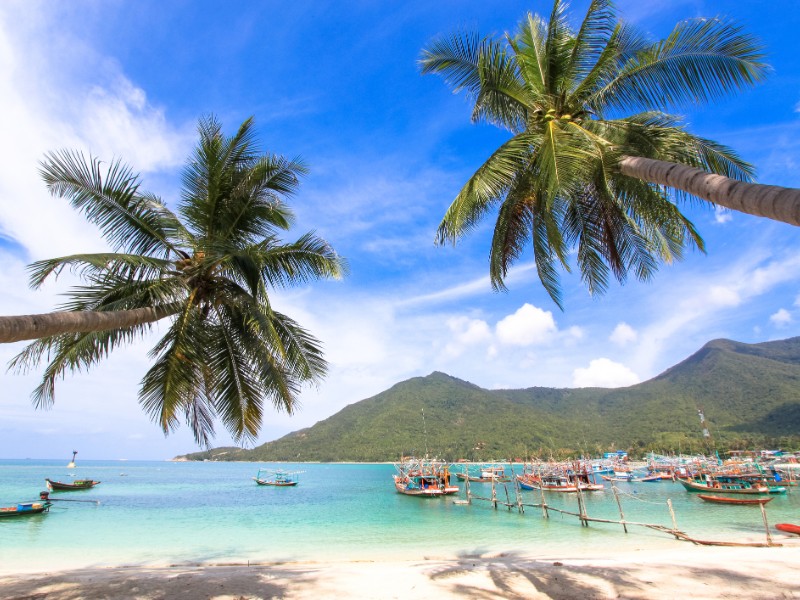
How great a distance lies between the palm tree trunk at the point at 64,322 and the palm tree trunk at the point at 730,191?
6.61 metres

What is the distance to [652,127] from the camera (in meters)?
6.84

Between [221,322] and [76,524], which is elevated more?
[221,322]

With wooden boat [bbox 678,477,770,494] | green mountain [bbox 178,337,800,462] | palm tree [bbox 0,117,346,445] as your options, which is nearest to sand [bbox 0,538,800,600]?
palm tree [bbox 0,117,346,445]

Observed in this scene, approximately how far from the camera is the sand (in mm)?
7137

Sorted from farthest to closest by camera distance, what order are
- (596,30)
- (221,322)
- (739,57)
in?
(221,322) → (596,30) → (739,57)

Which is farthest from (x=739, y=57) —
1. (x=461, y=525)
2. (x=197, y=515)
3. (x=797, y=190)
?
(x=197, y=515)

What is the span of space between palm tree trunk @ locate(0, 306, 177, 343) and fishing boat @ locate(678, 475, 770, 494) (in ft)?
132

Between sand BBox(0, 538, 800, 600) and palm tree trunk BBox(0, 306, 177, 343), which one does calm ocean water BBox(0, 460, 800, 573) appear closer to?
sand BBox(0, 538, 800, 600)

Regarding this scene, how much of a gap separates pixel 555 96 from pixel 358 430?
396 ft

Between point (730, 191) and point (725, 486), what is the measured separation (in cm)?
4018

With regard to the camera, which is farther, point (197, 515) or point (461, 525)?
point (197, 515)

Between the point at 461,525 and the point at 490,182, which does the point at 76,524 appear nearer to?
the point at 461,525

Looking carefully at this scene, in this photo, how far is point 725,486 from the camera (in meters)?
33.9

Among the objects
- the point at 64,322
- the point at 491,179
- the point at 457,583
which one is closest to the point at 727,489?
the point at 457,583
